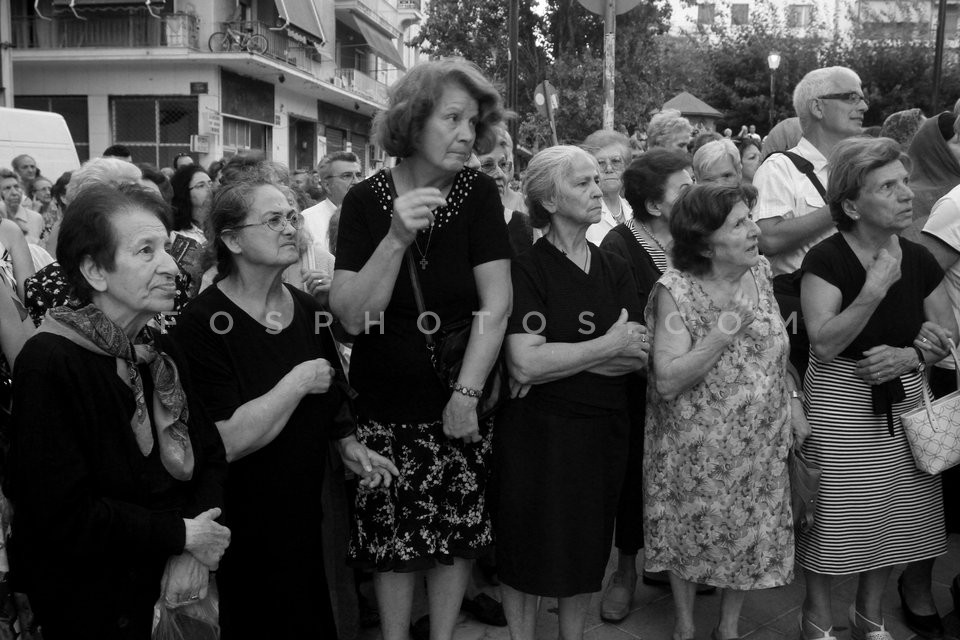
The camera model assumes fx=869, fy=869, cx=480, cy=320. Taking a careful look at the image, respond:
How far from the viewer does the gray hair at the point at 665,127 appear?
5.87 meters

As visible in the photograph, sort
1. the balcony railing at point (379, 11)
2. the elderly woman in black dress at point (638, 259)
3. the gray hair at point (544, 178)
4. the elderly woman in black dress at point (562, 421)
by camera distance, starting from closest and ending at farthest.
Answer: the elderly woman in black dress at point (562, 421) < the gray hair at point (544, 178) < the elderly woman in black dress at point (638, 259) < the balcony railing at point (379, 11)

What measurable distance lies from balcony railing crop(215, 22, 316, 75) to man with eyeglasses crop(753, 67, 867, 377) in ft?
69.8

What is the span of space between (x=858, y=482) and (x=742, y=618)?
837 mm

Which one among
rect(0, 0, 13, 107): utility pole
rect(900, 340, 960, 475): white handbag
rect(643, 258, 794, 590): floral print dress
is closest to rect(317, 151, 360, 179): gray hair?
rect(643, 258, 794, 590): floral print dress

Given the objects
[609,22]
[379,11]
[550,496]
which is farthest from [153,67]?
[550,496]

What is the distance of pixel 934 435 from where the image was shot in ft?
11.3

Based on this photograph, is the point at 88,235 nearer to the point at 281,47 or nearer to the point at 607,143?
the point at 607,143

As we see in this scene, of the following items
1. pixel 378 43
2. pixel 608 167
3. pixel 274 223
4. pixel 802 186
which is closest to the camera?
pixel 274 223

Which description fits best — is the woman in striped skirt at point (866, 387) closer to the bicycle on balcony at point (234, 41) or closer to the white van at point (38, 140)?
the white van at point (38, 140)

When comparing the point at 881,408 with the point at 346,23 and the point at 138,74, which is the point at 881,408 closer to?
the point at 138,74

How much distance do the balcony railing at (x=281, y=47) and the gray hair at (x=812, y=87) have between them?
833 inches

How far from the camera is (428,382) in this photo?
308 cm

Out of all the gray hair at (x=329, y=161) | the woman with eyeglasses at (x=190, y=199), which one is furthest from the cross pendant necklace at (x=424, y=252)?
the gray hair at (x=329, y=161)

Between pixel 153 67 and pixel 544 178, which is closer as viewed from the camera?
pixel 544 178
